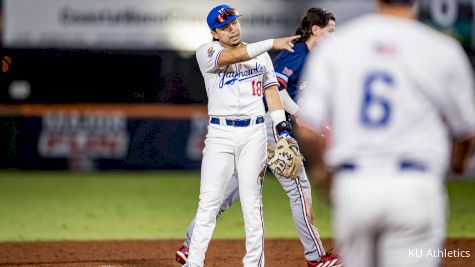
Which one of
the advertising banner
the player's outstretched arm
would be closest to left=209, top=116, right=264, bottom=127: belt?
the player's outstretched arm

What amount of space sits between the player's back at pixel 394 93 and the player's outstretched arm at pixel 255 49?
2.67 m

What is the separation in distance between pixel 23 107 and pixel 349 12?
5.96 m

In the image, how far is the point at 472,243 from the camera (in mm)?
8781

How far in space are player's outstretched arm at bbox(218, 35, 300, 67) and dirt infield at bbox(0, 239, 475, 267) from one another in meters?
2.09

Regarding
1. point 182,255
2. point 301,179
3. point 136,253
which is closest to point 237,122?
point 301,179

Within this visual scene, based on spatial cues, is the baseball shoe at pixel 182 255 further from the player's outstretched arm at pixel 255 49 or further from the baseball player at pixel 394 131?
the baseball player at pixel 394 131

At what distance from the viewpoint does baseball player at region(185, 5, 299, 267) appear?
6.30 metres

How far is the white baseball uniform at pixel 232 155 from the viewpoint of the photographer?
630 centimetres

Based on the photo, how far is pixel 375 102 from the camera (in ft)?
10.7

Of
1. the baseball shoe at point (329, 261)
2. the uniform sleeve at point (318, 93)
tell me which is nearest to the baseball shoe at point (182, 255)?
the baseball shoe at point (329, 261)

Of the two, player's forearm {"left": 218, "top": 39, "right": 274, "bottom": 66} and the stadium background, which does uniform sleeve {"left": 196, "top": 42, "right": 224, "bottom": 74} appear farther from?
the stadium background

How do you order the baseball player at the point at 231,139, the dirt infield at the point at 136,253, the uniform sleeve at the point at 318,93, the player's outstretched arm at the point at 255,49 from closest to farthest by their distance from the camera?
1. the uniform sleeve at the point at 318,93
2. the player's outstretched arm at the point at 255,49
3. the baseball player at the point at 231,139
4. the dirt infield at the point at 136,253

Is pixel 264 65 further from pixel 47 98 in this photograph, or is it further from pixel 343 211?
pixel 47 98

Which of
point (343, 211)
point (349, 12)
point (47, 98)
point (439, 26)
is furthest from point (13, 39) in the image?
point (343, 211)
